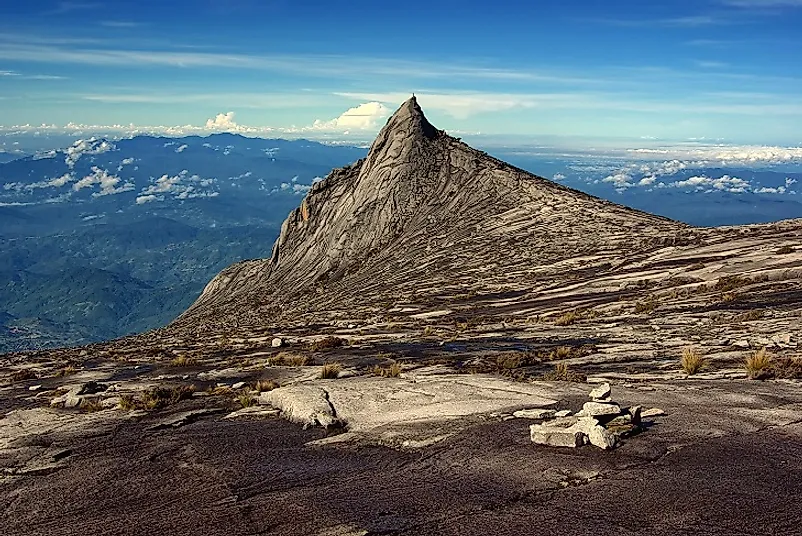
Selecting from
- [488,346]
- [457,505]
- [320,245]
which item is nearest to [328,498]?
[457,505]

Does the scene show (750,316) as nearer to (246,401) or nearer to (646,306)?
(646,306)

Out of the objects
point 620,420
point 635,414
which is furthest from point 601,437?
point 635,414

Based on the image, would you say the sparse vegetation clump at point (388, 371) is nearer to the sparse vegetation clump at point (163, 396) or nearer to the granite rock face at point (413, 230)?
the sparse vegetation clump at point (163, 396)

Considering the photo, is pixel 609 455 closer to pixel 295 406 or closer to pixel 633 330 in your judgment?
pixel 295 406

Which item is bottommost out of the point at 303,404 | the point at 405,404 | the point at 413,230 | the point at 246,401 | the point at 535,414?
the point at 246,401

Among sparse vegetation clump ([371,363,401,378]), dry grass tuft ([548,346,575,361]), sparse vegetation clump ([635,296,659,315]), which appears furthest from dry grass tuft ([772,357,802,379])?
sparse vegetation clump ([635,296,659,315])

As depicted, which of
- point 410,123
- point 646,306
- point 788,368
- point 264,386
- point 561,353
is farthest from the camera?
point 410,123
